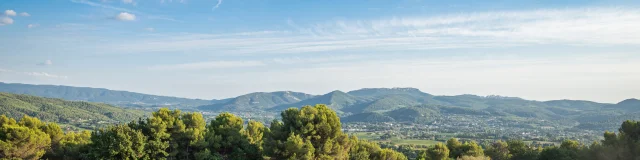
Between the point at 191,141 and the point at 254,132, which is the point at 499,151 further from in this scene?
the point at 191,141

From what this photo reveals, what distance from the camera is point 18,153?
3294 cm

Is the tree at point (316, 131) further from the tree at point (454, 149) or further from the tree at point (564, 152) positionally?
the tree at point (564, 152)

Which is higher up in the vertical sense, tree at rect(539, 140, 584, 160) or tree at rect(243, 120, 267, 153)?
tree at rect(243, 120, 267, 153)

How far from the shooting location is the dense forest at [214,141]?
101 feet

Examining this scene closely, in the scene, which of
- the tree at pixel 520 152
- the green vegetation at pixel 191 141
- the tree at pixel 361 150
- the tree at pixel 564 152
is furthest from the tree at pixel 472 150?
the green vegetation at pixel 191 141

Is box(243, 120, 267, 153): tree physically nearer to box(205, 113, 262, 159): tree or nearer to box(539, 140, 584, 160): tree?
box(205, 113, 262, 159): tree

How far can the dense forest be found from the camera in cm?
3067

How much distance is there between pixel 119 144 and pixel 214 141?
317 inches

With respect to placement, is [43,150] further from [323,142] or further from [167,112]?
[323,142]

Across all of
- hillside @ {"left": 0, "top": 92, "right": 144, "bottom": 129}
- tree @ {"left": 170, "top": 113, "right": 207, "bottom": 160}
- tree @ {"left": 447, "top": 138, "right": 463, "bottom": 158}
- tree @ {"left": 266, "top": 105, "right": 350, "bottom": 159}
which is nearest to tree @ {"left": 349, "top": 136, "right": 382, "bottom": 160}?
tree @ {"left": 266, "top": 105, "right": 350, "bottom": 159}

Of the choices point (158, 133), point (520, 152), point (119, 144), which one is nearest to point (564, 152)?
point (520, 152)

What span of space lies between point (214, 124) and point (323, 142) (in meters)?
14.3

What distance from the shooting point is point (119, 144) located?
2980cm

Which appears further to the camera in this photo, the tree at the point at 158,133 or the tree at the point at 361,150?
the tree at the point at 361,150
